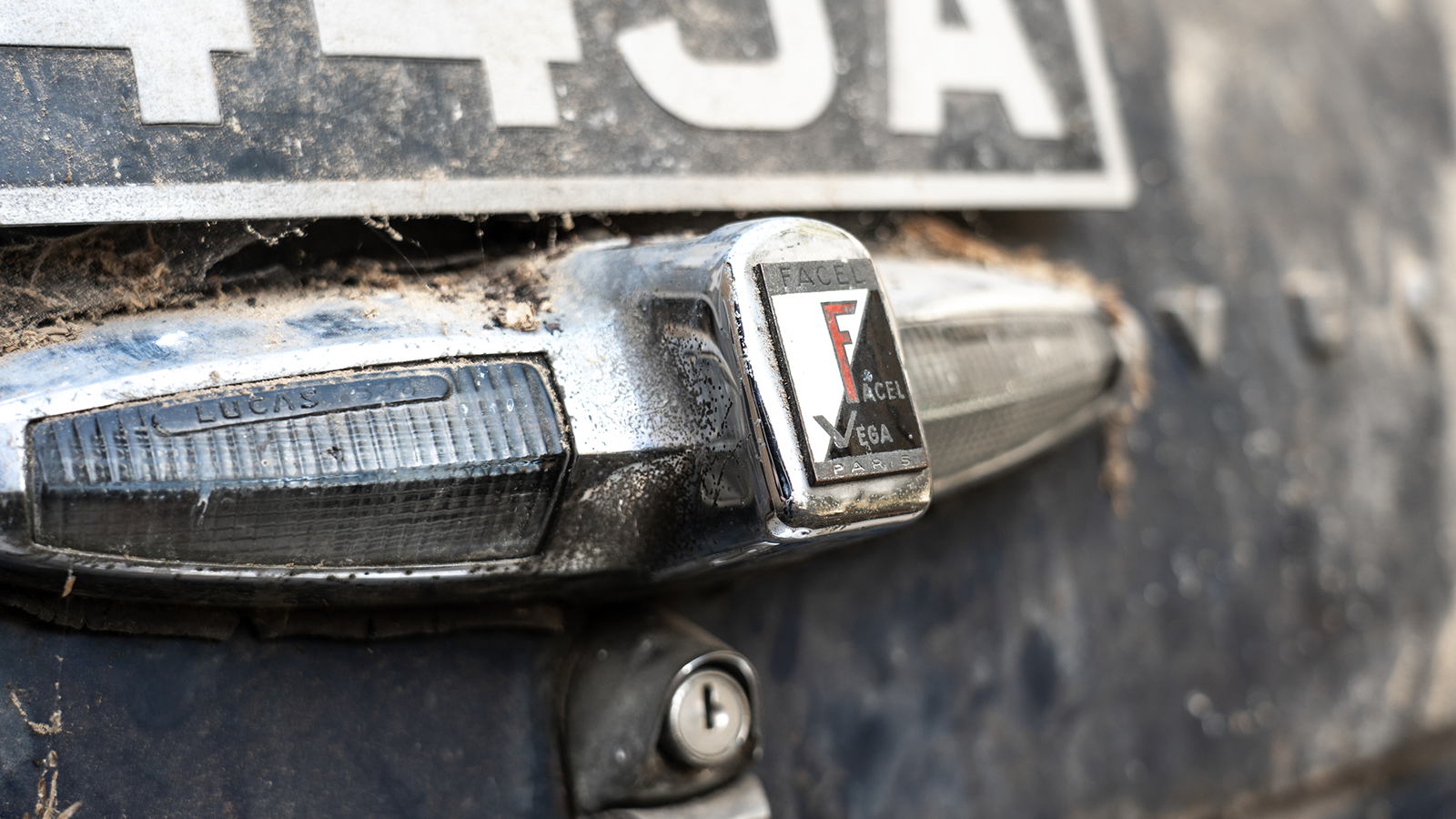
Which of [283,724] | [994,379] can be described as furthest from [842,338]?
[283,724]

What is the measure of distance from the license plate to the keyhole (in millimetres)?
333

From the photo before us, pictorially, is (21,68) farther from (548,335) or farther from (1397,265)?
(1397,265)

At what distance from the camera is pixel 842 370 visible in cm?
58

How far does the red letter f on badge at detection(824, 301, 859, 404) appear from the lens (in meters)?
0.57

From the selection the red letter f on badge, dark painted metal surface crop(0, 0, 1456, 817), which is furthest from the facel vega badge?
dark painted metal surface crop(0, 0, 1456, 817)

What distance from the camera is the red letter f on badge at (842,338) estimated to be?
573 millimetres

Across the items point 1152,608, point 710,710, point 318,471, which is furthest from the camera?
point 1152,608

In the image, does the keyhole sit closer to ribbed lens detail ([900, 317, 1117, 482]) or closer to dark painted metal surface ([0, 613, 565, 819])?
dark painted metal surface ([0, 613, 565, 819])

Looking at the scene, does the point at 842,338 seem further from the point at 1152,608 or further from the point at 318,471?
the point at 1152,608

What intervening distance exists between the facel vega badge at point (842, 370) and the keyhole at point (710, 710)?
0.21 m

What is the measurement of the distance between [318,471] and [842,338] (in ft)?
0.92

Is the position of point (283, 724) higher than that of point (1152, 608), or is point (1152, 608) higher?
point (283, 724)

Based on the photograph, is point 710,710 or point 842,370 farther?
point 710,710

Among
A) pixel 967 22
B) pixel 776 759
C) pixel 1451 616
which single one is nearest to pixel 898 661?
pixel 776 759
